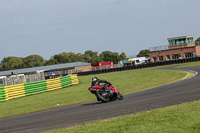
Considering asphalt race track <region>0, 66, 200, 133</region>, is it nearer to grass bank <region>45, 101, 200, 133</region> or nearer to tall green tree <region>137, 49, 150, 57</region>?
grass bank <region>45, 101, 200, 133</region>

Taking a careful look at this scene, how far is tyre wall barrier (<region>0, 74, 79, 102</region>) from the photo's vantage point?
2574 centimetres

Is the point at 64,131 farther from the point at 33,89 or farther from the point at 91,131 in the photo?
the point at 33,89

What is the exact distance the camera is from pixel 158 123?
278 inches

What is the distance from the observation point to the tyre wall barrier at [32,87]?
84.5 feet

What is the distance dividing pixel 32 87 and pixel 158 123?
23.0 metres

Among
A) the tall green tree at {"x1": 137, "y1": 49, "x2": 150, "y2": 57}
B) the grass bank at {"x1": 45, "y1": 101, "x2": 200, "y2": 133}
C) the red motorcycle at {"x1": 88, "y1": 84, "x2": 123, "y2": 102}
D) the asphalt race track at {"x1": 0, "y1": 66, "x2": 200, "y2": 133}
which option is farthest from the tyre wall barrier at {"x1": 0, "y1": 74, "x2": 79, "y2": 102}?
the tall green tree at {"x1": 137, "y1": 49, "x2": 150, "y2": 57}

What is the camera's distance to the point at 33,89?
94.2ft

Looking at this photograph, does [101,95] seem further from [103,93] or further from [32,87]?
[32,87]

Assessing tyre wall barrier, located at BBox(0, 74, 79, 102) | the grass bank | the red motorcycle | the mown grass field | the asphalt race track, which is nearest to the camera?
the grass bank

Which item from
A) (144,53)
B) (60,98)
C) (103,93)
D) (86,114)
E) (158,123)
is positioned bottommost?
(60,98)

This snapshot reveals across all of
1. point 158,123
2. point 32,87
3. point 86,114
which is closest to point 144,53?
point 32,87

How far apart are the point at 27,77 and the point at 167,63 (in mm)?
34597

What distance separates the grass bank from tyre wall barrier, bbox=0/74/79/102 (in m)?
19.1

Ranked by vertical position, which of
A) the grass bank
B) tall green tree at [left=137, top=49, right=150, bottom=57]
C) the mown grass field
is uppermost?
tall green tree at [left=137, top=49, right=150, bottom=57]
